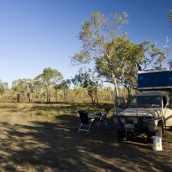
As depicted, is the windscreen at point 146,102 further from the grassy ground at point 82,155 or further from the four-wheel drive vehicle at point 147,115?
the grassy ground at point 82,155

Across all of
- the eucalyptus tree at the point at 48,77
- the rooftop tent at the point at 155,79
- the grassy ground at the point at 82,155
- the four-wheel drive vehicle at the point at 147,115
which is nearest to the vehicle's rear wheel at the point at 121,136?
the four-wheel drive vehicle at the point at 147,115

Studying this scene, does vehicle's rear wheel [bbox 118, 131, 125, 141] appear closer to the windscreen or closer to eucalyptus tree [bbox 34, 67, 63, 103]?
the windscreen

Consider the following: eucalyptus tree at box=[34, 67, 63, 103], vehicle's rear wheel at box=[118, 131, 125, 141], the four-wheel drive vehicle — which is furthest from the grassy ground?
eucalyptus tree at box=[34, 67, 63, 103]

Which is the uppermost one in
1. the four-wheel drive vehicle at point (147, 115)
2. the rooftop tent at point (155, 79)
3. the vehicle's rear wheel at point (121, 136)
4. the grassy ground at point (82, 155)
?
the rooftop tent at point (155, 79)

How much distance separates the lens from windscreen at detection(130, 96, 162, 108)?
951 centimetres

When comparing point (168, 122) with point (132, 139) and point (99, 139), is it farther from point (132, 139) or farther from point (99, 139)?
point (99, 139)

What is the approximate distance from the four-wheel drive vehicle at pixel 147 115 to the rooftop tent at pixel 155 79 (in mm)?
56

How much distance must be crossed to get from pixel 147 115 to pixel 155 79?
3.74 m

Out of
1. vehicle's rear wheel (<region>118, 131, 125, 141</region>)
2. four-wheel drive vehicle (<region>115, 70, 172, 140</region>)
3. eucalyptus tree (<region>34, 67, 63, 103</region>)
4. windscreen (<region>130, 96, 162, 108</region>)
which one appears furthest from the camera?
eucalyptus tree (<region>34, 67, 63, 103</region>)

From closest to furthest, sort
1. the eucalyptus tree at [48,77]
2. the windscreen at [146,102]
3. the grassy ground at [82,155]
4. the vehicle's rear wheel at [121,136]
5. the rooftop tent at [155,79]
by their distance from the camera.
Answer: the grassy ground at [82,155] → the vehicle's rear wheel at [121,136] → the windscreen at [146,102] → the rooftop tent at [155,79] → the eucalyptus tree at [48,77]

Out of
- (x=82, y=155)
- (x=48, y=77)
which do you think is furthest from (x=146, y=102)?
(x=48, y=77)

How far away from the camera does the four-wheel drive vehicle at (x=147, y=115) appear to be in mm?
8156

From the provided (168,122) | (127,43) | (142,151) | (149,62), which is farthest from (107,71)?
(142,151)

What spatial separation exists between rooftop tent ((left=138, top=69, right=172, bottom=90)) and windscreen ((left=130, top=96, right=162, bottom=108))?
1581mm
